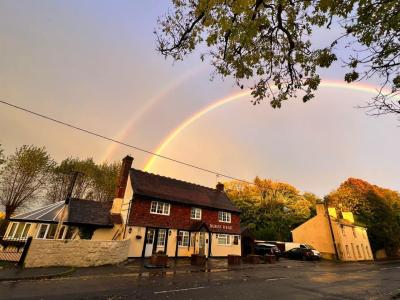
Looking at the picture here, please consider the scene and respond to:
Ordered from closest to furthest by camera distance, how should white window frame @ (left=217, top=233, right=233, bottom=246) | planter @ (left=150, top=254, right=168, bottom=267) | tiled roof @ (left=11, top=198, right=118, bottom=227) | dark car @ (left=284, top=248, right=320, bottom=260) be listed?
planter @ (left=150, top=254, right=168, bottom=267), tiled roof @ (left=11, top=198, right=118, bottom=227), white window frame @ (left=217, top=233, right=233, bottom=246), dark car @ (left=284, top=248, right=320, bottom=260)

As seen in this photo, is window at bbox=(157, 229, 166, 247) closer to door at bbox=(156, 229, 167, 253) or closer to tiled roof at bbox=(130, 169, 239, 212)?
door at bbox=(156, 229, 167, 253)

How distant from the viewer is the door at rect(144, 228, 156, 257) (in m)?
26.5

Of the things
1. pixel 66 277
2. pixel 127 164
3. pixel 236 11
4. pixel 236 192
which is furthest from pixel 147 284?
pixel 236 192

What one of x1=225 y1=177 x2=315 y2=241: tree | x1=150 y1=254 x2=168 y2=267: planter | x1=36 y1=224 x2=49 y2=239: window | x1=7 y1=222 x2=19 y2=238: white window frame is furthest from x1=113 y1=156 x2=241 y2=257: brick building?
x1=225 y1=177 x2=315 y2=241: tree

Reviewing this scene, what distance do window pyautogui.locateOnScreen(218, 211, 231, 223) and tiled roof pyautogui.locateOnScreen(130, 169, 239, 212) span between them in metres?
0.68

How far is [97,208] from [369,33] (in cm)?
2838

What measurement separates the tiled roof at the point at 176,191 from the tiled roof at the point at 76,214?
4.37m

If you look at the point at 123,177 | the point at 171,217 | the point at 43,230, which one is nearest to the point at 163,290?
the point at 43,230

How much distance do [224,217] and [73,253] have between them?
21460 millimetres

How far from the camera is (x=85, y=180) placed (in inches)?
1881

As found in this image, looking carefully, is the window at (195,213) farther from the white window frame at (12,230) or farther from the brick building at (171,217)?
the white window frame at (12,230)

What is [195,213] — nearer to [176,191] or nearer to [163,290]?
[176,191]

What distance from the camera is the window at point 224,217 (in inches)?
1391

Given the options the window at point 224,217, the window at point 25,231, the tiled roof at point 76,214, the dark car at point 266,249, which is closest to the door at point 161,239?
the tiled roof at point 76,214
